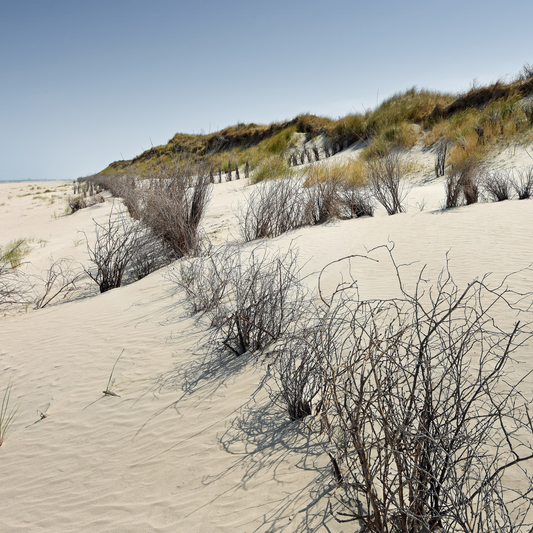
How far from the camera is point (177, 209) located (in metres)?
6.89

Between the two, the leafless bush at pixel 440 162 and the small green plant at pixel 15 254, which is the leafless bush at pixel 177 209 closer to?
the small green plant at pixel 15 254

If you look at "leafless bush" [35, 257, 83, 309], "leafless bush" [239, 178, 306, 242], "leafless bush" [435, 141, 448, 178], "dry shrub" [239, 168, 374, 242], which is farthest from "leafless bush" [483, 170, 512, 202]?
"leafless bush" [35, 257, 83, 309]

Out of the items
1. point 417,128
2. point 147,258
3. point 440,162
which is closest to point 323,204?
point 147,258

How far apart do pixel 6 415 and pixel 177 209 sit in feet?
14.7

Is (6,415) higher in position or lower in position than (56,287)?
lower

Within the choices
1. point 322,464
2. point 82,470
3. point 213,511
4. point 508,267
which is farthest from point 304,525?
point 508,267

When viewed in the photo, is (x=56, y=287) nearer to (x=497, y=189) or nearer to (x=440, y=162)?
(x=497, y=189)

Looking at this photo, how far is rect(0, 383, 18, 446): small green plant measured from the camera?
114 inches

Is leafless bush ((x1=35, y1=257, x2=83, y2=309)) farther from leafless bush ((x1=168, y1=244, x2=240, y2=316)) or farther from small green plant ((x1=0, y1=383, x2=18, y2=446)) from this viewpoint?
small green plant ((x1=0, y1=383, x2=18, y2=446))

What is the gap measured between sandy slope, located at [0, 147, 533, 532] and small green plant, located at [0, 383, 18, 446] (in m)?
0.06

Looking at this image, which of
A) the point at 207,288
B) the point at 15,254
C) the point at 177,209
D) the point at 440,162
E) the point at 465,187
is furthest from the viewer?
the point at 440,162

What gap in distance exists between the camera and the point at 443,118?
16.2m

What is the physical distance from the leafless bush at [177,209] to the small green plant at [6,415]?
3.93m

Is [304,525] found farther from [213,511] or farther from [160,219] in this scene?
[160,219]
